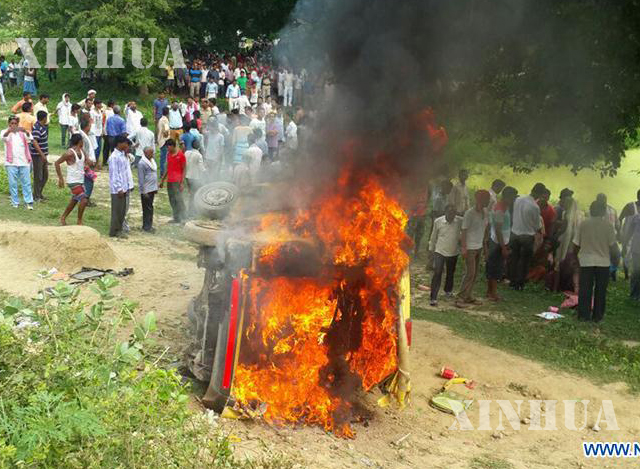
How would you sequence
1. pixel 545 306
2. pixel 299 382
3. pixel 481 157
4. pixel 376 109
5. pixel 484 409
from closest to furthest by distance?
pixel 299 382 → pixel 484 409 → pixel 376 109 → pixel 545 306 → pixel 481 157

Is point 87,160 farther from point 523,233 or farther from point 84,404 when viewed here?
point 84,404

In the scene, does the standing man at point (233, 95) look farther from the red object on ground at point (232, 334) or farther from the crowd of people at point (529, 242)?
the red object on ground at point (232, 334)

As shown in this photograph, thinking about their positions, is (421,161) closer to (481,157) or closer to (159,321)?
(159,321)

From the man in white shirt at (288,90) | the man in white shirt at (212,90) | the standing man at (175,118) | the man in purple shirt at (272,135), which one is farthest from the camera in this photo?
the man in white shirt at (212,90)

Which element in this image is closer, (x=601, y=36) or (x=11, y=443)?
(x=11, y=443)

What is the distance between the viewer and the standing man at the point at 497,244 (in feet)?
41.2

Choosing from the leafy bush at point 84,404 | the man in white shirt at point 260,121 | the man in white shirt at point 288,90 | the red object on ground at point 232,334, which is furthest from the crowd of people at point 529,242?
the man in white shirt at point 288,90

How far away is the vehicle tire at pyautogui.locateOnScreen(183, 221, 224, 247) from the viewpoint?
7977mm

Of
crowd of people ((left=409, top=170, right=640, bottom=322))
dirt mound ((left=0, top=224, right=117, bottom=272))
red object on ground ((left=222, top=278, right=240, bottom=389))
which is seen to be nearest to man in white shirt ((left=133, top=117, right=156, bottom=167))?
dirt mound ((left=0, top=224, right=117, bottom=272))

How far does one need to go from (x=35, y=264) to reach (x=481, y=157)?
14466 mm

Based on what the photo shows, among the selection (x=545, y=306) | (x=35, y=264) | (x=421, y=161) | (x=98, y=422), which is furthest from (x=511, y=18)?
(x=98, y=422)

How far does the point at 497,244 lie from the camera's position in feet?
41.5

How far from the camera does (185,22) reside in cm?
2991

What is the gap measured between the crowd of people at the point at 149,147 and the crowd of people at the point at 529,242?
9.56 ft
